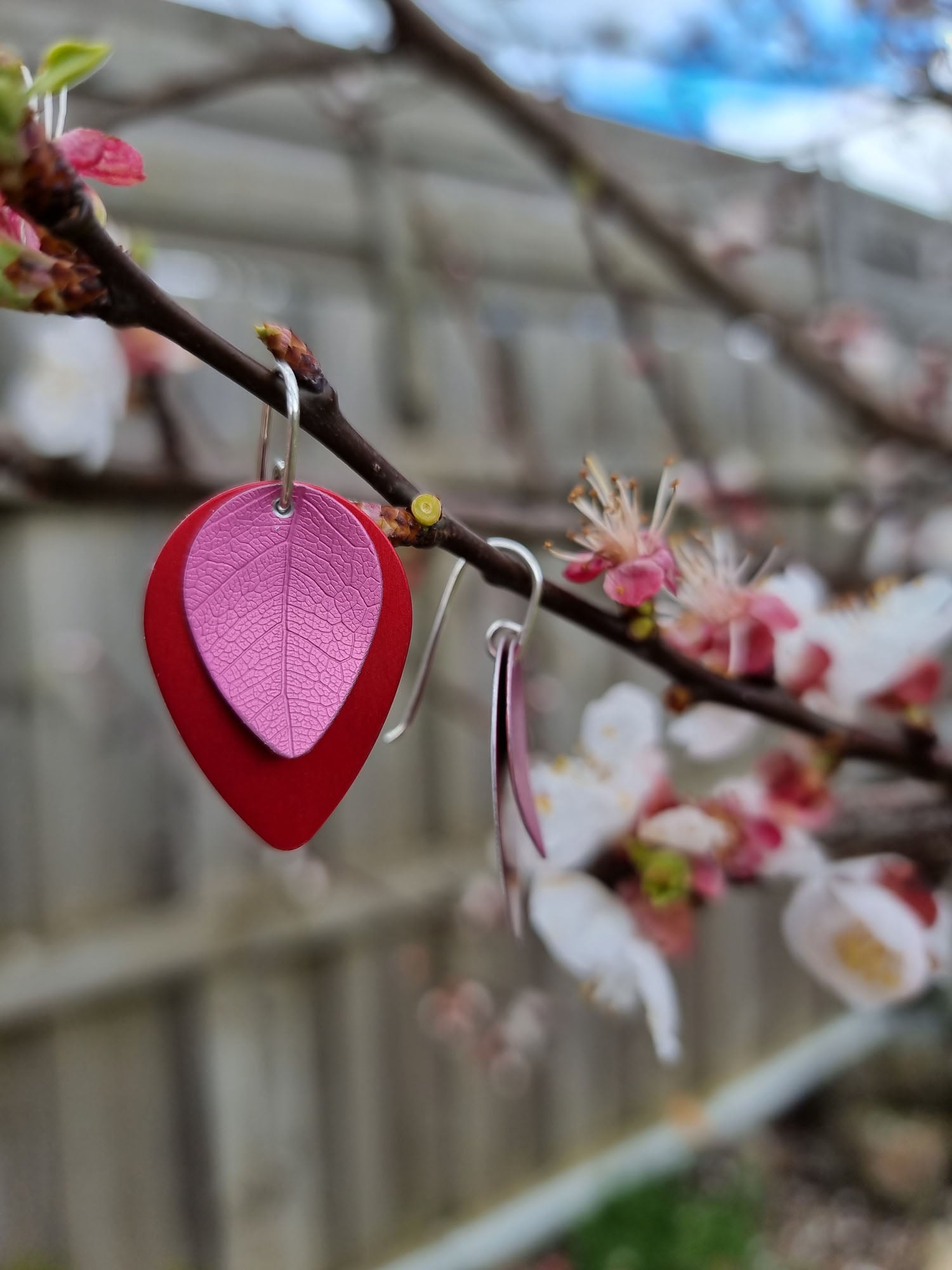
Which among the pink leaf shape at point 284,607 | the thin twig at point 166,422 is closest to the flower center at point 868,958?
the pink leaf shape at point 284,607

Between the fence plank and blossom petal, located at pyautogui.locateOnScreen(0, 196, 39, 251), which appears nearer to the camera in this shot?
blossom petal, located at pyautogui.locateOnScreen(0, 196, 39, 251)

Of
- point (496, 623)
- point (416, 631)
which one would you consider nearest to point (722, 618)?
point (496, 623)

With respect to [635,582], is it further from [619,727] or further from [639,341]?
[639,341]

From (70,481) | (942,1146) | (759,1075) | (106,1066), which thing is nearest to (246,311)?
(70,481)

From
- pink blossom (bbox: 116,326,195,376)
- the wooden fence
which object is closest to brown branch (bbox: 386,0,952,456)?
pink blossom (bbox: 116,326,195,376)

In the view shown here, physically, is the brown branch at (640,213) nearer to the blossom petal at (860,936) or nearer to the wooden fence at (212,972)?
the wooden fence at (212,972)

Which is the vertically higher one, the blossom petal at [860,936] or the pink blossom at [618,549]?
the pink blossom at [618,549]

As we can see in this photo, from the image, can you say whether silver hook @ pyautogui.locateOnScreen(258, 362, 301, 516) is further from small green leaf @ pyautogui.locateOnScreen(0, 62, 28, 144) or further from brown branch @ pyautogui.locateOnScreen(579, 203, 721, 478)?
brown branch @ pyautogui.locateOnScreen(579, 203, 721, 478)

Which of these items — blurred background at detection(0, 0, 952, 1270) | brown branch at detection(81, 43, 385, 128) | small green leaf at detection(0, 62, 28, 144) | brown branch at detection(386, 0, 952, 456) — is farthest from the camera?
blurred background at detection(0, 0, 952, 1270)
